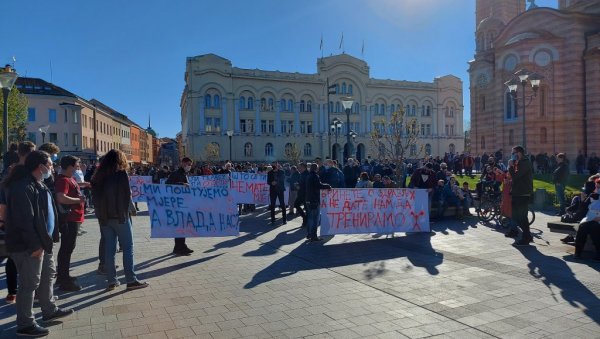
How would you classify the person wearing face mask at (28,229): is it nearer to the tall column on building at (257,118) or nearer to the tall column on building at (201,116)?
the tall column on building at (201,116)

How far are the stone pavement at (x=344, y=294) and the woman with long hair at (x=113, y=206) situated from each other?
45 centimetres

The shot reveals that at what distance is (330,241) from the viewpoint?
→ 11094 millimetres

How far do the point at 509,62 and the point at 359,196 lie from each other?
33.1 m

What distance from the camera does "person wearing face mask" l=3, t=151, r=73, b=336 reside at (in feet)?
16.3

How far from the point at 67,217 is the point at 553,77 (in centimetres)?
3803

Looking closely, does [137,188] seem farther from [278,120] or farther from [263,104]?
[278,120]

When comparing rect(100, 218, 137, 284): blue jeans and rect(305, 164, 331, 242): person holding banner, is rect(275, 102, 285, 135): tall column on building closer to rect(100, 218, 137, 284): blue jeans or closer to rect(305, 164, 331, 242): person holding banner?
rect(305, 164, 331, 242): person holding banner

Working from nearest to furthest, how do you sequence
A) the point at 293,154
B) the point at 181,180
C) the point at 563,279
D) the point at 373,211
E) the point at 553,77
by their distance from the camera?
the point at 563,279, the point at 181,180, the point at 373,211, the point at 553,77, the point at 293,154

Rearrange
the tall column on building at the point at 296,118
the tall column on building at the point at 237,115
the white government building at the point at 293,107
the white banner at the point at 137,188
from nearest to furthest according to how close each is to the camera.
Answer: the white banner at the point at 137,188
the white government building at the point at 293,107
the tall column on building at the point at 237,115
the tall column on building at the point at 296,118

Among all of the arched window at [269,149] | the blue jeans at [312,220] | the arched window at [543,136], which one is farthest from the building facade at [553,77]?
the arched window at [269,149]

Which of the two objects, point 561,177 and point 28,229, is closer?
point 28,229

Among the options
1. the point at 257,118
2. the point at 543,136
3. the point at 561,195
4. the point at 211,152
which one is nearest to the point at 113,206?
the point at 561,195

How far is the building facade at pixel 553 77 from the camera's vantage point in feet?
114

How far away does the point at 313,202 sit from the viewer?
11.1 m
